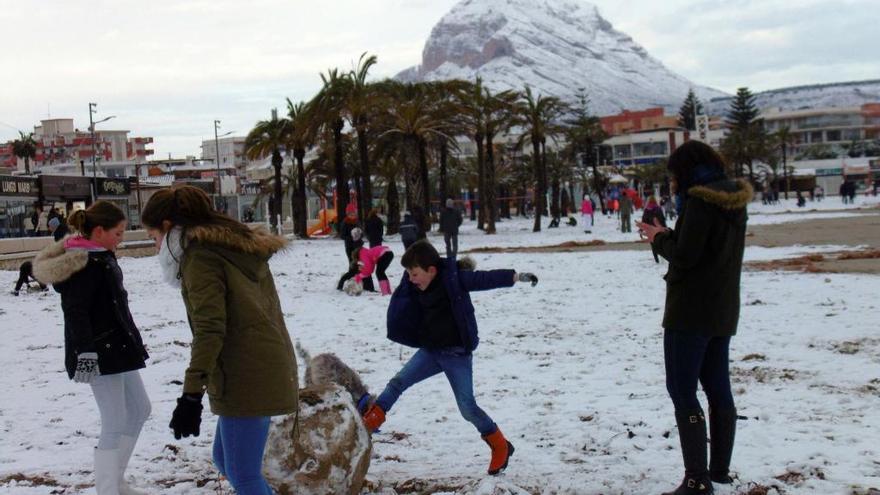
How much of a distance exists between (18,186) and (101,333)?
3989 centimetres

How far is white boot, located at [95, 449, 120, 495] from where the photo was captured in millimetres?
4520

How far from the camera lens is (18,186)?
133ft

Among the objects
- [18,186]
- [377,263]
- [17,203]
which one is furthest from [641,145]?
[377,263]

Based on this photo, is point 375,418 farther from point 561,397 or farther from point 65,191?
point 65,191

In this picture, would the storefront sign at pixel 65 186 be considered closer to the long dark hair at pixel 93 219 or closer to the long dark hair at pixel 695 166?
the long dark hair at pixel 93 219

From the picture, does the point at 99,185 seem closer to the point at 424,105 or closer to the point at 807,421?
the point at 424,105

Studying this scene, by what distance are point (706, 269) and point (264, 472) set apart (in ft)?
7.81

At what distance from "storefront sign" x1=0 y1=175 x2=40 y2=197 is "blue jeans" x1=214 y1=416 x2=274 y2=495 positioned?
39245mm

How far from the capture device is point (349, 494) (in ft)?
15.5

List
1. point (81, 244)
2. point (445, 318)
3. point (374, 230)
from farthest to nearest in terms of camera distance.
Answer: point (374, 230), point (445, 318), point (81, 244)

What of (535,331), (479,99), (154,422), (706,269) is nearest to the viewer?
(706,269)

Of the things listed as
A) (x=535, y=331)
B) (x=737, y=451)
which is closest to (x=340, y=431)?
(x=737, y=451)

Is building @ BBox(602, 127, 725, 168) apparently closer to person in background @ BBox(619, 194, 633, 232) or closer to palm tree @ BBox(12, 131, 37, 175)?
palm tree @ BBox(12, 131, 37, 175)

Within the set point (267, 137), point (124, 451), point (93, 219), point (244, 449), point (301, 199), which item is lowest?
point (124, 451)
